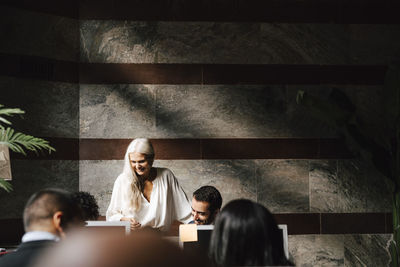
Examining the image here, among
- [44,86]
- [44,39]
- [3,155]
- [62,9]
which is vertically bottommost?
[3,155]

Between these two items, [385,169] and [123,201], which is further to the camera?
[385,169]

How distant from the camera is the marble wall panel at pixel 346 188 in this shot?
5867 mm

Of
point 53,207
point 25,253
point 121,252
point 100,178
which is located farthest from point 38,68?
point 121,252

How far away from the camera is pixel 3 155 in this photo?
3.78 meters

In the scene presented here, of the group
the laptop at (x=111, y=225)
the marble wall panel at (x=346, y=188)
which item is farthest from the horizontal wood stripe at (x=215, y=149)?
the laptop at (x=111, y=225)

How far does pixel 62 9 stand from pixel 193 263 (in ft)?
16.7

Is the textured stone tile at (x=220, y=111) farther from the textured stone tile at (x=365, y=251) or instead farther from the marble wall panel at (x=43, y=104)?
the textured stone tile at (x=365, y=251)

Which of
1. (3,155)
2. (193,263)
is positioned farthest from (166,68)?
(193,263)

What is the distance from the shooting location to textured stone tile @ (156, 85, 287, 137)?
581 cm

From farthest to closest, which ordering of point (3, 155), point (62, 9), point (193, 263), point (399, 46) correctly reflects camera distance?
point (399, 46) → point (62, 9) → point (3, 155) → point (193, 263)

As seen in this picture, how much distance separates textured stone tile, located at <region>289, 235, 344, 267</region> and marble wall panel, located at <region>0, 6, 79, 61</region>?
3090 millimetres

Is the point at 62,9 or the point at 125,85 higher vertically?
the point at 62,9

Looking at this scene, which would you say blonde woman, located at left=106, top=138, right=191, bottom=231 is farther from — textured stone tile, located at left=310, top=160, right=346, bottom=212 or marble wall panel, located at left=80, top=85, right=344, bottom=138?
textured stone tile, located at left=310, top=160, right=346, bottom=212

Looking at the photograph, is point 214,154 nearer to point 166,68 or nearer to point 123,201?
point 166,68
